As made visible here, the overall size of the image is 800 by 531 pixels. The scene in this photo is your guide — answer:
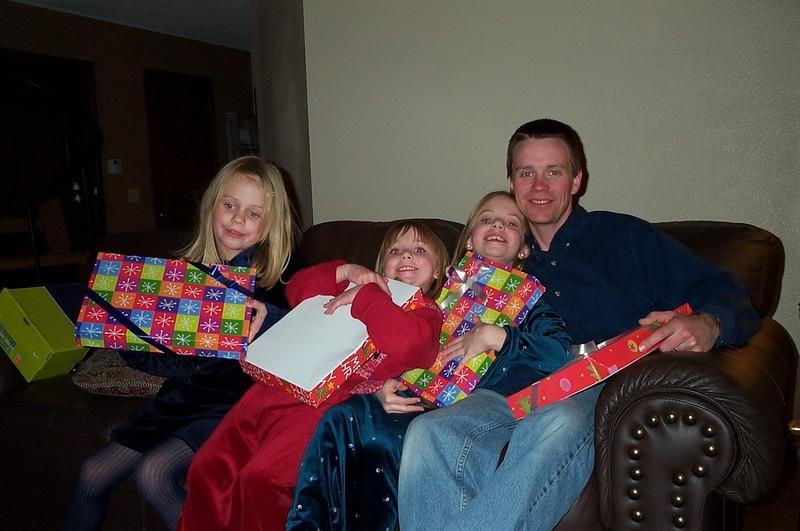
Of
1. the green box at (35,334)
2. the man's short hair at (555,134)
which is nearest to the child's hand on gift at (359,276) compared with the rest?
the man's short hair at (555,134)

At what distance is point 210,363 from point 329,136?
5.34 ft

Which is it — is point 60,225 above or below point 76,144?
below

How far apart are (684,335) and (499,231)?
636 mm

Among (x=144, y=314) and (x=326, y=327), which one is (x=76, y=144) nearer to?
(x=144, y=314)

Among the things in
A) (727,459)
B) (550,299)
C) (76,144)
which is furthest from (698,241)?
(76,144)

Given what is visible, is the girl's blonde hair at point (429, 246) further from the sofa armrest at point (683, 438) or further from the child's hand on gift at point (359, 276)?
the sofa armrest at point (683, 438)

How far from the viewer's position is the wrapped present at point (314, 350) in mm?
1366

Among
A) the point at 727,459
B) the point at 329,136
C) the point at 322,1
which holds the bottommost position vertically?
the point at 727,459

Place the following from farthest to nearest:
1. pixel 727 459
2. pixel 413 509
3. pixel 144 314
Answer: pixel 144 314 → pixel 413 509 → pixel 727 459

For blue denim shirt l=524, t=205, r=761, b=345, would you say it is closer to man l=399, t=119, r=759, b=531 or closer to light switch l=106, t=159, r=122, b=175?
man l=399, t=119, r=759, b=531

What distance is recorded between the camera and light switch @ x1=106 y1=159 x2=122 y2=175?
5.37 m

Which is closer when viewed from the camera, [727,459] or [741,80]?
[727,459]

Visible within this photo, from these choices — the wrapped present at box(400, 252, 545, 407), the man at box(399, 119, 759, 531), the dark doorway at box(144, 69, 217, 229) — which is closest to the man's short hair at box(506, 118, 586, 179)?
the man at box(399, 119, 759, 531)

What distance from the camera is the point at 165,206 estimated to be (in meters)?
5.96
